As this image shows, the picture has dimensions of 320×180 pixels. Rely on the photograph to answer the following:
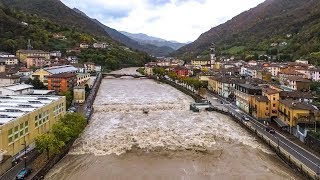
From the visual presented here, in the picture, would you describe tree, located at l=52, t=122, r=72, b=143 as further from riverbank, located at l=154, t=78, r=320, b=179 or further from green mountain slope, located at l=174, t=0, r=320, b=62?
green mountain slope, located at l=174, t=0, r=320, b=62

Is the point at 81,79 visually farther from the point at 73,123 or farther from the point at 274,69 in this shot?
the point at 274,69

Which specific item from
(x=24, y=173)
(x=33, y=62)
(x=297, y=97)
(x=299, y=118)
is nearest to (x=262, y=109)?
(x=297, y=97)

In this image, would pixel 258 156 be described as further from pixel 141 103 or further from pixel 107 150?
pixel 141 103

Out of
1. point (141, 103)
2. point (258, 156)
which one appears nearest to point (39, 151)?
point (258, 156)

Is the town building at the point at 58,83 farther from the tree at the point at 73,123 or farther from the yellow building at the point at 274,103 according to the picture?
the yellow building at the point at 274,103

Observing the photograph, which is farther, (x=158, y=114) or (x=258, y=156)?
(x=158, y=114)

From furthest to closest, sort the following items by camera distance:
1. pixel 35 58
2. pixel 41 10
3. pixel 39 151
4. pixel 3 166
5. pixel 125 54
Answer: pixel 41 10
pixel 125 54
pixel 35 58
pixel 39 151
pixel 3 166
